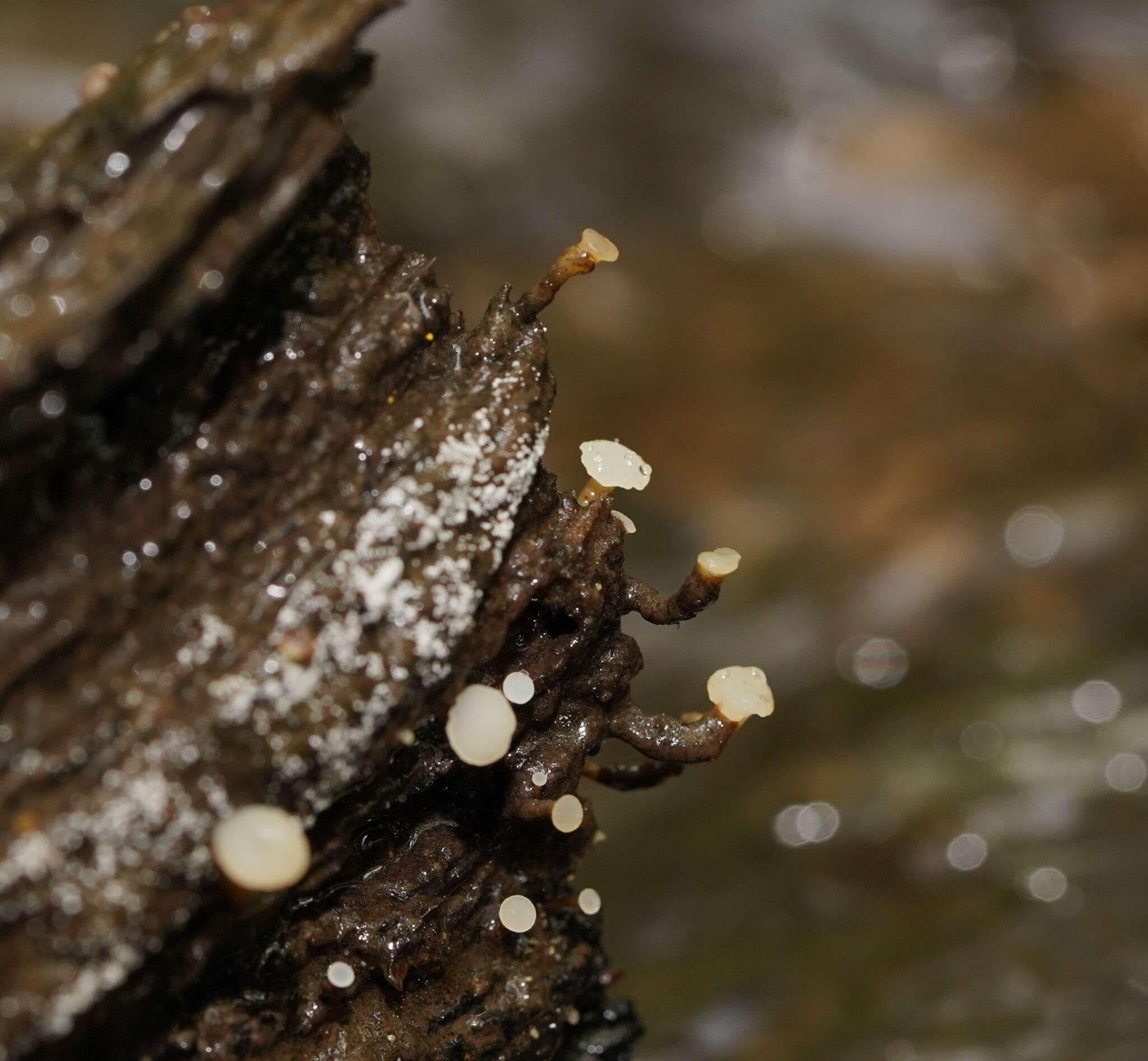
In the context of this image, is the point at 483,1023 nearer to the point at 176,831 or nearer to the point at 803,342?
the point at 176,831

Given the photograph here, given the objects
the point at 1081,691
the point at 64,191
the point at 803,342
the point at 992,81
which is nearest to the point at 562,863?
the point at 64,191

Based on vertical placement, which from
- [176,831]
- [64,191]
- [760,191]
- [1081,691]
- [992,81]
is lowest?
[176,831]

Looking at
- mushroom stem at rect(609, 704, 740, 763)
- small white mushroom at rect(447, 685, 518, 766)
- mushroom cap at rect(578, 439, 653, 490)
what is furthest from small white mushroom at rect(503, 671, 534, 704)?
mushroom cap at rect(578, 439, 653, 490)

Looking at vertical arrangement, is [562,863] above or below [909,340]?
below

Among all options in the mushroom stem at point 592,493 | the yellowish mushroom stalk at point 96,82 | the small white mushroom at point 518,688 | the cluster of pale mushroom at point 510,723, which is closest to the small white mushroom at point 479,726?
the cluster of pale mushroom at point 510,723

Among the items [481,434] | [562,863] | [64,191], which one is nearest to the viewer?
[64,191]

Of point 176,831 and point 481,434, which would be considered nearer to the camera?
point 176,831

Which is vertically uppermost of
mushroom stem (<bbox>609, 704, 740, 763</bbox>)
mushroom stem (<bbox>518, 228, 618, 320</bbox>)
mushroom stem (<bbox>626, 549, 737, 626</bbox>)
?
mushroom stem (<bbox>518, 228, 618, 320</bbox>)

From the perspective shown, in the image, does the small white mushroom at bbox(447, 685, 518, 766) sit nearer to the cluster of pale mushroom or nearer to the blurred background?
the cluster of pale mushroom
